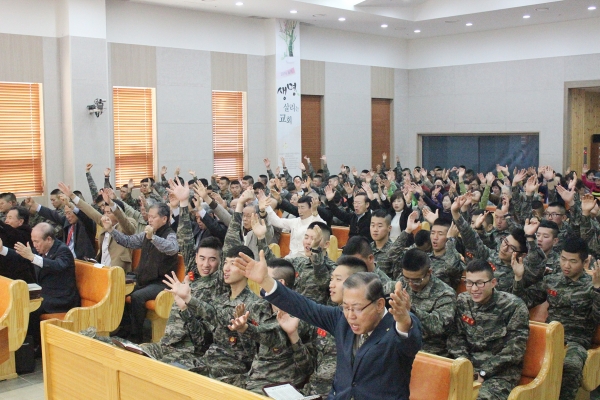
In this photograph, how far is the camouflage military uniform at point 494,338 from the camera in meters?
3.95

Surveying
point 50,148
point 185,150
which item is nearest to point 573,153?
point 185,150

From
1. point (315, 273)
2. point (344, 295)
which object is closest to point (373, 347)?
point (344, 295)

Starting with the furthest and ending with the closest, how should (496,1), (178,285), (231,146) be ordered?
(231,146) < (496,1) < (178,285)

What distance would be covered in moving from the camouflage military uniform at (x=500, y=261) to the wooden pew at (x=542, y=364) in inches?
38.7

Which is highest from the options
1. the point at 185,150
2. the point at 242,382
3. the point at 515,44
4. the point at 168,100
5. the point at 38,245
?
the point at 515,44

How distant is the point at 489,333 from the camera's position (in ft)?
13.4

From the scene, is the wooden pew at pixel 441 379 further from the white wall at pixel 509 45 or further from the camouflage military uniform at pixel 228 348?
the white wall at pixel 509 45

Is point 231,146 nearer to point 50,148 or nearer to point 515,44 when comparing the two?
point 50,148

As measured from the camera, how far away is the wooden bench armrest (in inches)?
240

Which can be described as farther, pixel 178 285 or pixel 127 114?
pixel 127 114

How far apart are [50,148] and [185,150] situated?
2.78 metres

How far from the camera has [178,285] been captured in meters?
3.83

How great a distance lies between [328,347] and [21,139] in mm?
9179

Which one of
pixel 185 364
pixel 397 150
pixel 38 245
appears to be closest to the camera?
pixel 185 364
